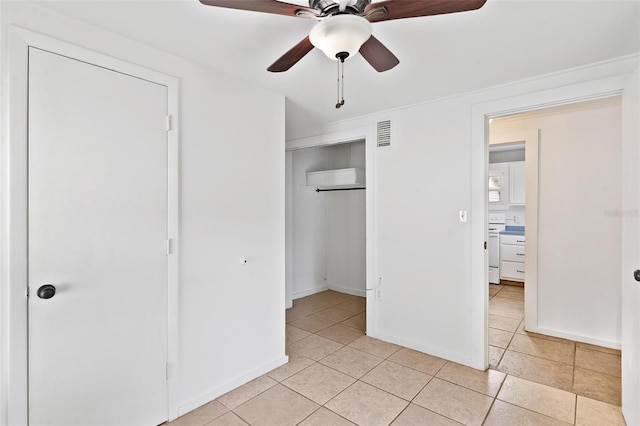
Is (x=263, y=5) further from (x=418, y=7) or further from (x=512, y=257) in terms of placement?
(x=512, y=257)

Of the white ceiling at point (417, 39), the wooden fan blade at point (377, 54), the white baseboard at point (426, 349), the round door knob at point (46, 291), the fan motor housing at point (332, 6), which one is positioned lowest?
the white baseboard at point (426, 349)

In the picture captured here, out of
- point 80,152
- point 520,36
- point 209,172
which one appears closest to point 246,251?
point 209,172

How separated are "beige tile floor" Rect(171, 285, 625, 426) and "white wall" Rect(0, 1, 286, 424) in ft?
0.97

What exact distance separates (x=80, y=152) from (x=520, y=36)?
258 cm

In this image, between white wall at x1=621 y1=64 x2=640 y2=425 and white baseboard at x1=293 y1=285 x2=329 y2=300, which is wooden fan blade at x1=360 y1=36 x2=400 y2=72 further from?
white baseboard at x1=293 y1=285 x2=329 y2=300

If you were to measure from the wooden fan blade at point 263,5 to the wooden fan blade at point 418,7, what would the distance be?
0.97ft

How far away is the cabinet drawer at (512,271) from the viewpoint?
527 cm

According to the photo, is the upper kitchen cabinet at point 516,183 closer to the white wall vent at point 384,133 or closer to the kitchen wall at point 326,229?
the kitchen wall at point 326,229

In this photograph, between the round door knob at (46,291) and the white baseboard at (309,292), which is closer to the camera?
the round door knob at (46,291)

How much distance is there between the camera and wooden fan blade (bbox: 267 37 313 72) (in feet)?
5.00

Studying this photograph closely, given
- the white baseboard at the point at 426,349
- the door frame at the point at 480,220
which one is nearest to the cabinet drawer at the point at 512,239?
the door frame at the point at 480,220

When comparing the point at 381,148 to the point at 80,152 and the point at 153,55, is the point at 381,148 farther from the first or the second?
the point at 80,152

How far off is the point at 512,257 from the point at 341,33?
215 inches

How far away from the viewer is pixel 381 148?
326cm
